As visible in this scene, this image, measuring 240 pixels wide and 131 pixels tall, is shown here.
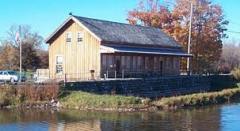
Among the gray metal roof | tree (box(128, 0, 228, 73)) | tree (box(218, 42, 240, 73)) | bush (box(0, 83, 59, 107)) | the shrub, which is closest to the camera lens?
bush (box(0, 83, 59, 107))

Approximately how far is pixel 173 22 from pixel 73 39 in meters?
25.5

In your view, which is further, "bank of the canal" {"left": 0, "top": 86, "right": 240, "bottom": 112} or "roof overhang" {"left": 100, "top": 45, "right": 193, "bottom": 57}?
"roof overhang" {"left": 100, "top": 45, "right": 193, "bottom": 57}

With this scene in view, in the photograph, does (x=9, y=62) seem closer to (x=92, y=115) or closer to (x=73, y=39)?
(x=73, y=39)

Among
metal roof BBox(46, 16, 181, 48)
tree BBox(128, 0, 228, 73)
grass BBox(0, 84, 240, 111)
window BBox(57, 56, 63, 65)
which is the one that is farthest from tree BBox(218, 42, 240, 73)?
grass BBox(0, 84, 240, 111)

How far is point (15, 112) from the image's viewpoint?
36188mm

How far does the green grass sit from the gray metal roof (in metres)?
14.1

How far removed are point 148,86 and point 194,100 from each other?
8.24 meters

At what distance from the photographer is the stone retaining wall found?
1695 inches

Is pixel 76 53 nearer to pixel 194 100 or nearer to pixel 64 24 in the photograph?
pixel 64 24

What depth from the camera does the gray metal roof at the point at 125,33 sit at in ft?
176

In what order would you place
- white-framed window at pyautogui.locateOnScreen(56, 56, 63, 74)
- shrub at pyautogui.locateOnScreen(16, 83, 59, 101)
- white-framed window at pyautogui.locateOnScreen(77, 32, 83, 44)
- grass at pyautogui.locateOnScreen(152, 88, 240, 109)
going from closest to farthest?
grass at pyautogui.locateOnScreen(152, 88, 240, 109), shrub at pyautogui.locateOnScreen(16, 83, 59, 101), white-framed window at pyautogui.locateOnScreen(77, 32, 83, 44), white-framed window at pyautogui.locateOnScreen(56, 56, 63, 74)

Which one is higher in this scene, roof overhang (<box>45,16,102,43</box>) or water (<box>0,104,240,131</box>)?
roof overhang (<box>45,16,102,43</box>)

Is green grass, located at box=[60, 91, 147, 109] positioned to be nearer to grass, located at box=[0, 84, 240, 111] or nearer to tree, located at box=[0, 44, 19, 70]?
grass, located at box=[0, 84, 240, 111]

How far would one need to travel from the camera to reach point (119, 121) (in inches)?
1257
